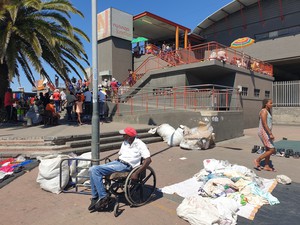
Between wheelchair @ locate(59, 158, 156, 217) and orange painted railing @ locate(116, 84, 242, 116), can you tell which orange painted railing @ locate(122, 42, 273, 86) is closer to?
Answer: orange painted railing @ locate(116, 84, 242, 116)

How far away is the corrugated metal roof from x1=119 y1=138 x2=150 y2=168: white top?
26.0m

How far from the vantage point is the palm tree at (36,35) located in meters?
10.5

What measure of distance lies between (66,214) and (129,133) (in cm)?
166

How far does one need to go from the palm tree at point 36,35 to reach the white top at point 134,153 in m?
7.20

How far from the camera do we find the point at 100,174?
4332 mm

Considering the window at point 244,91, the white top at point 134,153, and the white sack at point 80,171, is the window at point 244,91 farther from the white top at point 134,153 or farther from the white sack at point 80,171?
the white top at point 134,153

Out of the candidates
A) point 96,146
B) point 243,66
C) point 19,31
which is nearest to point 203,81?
point 243,66

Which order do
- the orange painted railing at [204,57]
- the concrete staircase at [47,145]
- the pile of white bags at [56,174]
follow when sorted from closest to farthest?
1. the pile of white bags at [56,174]
2. the concrete staircase at [47,145]
3. the orange painted railing at [204,57]

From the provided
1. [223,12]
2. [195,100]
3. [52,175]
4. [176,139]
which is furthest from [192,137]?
[223,12]

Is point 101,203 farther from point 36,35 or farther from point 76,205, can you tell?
point 36,35

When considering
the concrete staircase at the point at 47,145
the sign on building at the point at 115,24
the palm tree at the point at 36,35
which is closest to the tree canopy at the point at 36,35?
the palm tree at the point at 36,35

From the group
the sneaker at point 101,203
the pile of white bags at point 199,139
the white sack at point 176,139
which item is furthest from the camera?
the white sack at point 176,139

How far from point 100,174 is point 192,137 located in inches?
231

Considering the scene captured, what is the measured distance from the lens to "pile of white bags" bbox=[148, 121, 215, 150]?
31.5 ft
